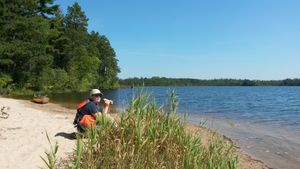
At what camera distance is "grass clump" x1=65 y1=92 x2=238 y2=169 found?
4.98 m

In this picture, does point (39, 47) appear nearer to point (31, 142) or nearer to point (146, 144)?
point (31, 142)

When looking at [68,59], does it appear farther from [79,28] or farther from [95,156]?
[95,156]

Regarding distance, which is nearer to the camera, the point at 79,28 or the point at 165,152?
the point at 165,152

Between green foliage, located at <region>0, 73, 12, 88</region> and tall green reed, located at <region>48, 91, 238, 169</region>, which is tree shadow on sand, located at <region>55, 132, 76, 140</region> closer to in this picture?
tall green reed, located at <region>48, 91, 238, 169</region>

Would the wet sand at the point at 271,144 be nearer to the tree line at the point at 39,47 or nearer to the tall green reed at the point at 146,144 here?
the tall green reed at the point at 146,144

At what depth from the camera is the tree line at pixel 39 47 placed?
125 ft

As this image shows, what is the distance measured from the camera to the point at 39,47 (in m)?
40.6

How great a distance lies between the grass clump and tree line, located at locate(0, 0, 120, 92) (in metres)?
32.7

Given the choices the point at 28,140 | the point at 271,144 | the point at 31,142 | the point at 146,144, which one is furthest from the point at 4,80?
the point at 146,144

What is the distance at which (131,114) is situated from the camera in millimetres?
5633

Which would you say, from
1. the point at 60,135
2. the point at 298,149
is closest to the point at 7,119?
the point at 60,135

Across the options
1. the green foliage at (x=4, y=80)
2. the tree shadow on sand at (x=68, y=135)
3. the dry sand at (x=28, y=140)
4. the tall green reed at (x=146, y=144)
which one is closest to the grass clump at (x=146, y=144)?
the tall green reed at (x=146, y=144)

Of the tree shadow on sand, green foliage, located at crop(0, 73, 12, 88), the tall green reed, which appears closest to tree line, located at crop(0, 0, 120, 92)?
green foliage, located at crop(0, 73, 12, 88)

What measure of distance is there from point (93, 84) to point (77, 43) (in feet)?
45.6
